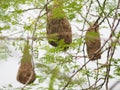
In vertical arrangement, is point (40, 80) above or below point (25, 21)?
below

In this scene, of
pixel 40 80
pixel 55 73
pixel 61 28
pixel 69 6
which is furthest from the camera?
pixel 40 80

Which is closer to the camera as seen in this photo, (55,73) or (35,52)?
(55,73)

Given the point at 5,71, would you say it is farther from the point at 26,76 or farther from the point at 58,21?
the point at 58,21

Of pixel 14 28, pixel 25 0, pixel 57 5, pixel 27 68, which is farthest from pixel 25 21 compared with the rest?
pixel 57 5

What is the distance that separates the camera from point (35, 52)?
289cm

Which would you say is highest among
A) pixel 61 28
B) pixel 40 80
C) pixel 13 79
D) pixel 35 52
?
pixel 61 28

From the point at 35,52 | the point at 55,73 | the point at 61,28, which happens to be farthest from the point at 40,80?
the point at 55,73

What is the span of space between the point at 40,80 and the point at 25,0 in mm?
670

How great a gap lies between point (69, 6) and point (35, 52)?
48cm

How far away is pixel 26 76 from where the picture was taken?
282cm

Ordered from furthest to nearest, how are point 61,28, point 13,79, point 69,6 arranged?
1. point 13,79
2. point 69,6
3. point 61,28

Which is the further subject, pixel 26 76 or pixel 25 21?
pixel 25 21

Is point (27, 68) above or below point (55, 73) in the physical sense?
below

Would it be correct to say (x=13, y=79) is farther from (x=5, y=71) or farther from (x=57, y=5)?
(x=57, y=5)
